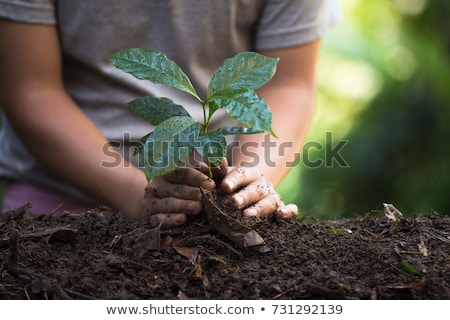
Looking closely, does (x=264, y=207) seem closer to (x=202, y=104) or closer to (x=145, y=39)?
(x=202, y=104)

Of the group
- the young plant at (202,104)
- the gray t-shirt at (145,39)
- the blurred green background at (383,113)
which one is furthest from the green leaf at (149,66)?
the blurred green background at (383,113)

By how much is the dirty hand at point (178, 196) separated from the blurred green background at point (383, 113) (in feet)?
8.62

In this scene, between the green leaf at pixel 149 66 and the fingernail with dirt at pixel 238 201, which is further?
the fingernail with dirt at pixel 238 201

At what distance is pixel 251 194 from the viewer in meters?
1.44

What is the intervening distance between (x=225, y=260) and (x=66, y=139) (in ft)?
3.09

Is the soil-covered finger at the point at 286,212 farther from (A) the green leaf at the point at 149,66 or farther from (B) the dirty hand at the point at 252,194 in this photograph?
(A) the green leaf at the point at 149,66

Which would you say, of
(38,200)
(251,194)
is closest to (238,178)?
(251,194)

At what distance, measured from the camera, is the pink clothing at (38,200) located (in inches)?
86.6

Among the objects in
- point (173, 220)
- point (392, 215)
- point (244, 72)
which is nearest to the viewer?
point (244, 72)

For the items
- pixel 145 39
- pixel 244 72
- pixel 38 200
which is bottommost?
pixel 38 200

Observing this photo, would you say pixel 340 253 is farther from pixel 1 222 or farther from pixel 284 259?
pixel 1 222

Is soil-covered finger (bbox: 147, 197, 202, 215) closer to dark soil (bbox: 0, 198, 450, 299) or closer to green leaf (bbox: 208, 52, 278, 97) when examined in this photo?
dark soil (bbox: 0, 198, 450, 299)

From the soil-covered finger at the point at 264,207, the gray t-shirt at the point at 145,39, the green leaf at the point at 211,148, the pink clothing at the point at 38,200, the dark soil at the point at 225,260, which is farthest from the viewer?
the pink clothing at the point at 38,200

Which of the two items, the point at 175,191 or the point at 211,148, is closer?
the point at 211,148
